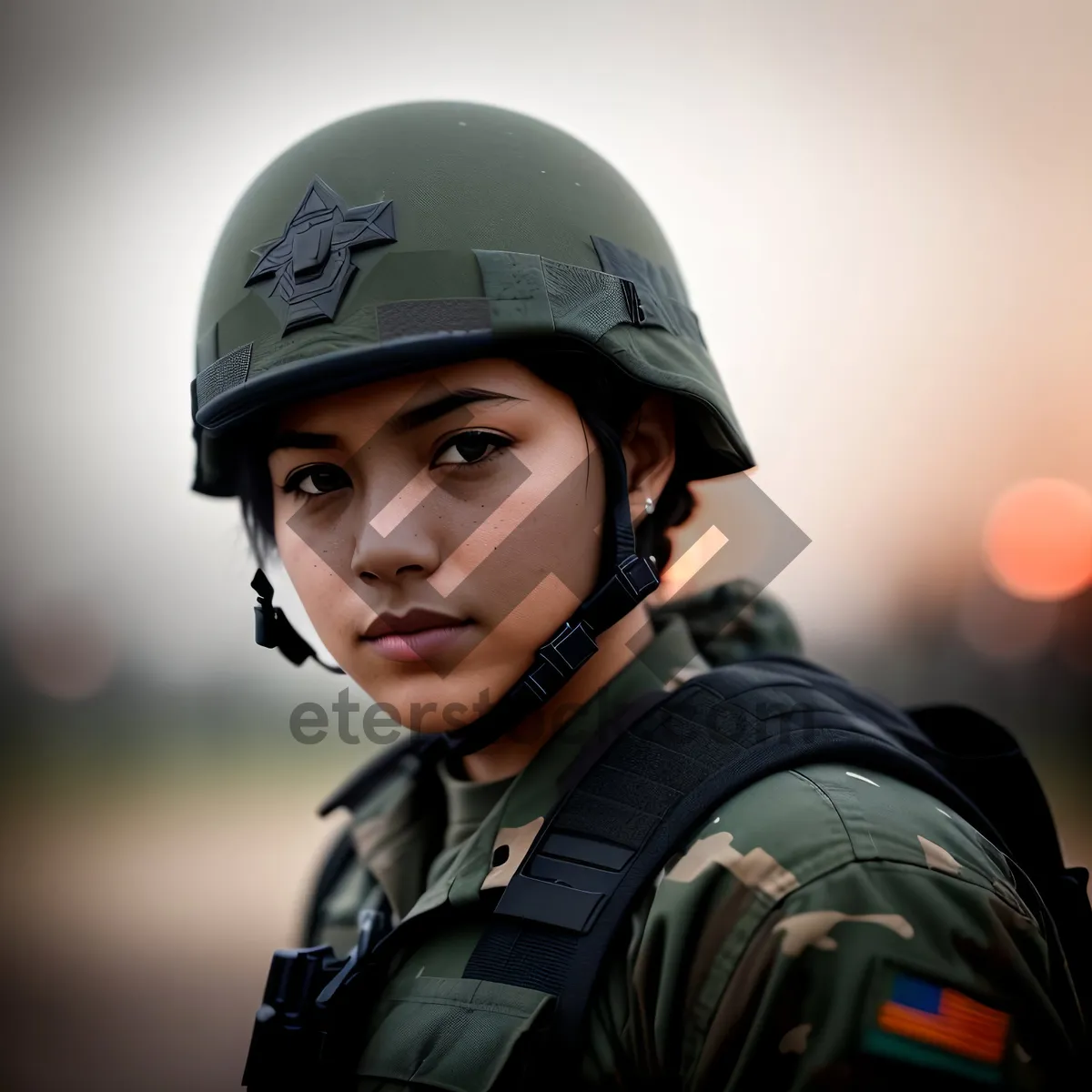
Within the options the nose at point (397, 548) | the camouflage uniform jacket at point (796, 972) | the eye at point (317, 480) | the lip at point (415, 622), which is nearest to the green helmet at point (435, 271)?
the eye at point (317, 480)

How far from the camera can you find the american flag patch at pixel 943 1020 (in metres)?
1.17

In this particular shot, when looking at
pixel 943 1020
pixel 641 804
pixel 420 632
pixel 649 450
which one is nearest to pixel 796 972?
pixel 943 1020

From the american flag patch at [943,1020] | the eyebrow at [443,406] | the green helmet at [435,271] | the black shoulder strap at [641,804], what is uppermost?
the green helmet at [435,271]

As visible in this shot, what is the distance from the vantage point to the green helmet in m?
1.73

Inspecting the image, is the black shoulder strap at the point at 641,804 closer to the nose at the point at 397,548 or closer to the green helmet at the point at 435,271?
the nose at the point at 397,548

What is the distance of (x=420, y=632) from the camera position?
172cm

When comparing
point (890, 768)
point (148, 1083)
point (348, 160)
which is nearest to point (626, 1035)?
point (890, 768)

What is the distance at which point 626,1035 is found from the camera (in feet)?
4.41

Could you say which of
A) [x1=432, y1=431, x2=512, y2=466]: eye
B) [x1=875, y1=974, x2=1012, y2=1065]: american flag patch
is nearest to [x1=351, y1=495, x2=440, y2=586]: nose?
[x1=432, y1=431, x2=512, y2=466]: eye

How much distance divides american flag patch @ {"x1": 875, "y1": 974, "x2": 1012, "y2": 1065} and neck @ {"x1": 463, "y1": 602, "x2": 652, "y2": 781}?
82 cm

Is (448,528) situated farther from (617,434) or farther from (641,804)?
(641,804)

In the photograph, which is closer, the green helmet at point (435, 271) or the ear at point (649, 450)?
the green helmet at point (435, 271)

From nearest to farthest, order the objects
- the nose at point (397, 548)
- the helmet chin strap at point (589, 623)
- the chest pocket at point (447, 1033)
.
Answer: the chest pocket at point (447, 1033) → the nose at point (397, 548) → the helmet chin strap at point (589, 623)

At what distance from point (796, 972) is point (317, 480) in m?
1.23
